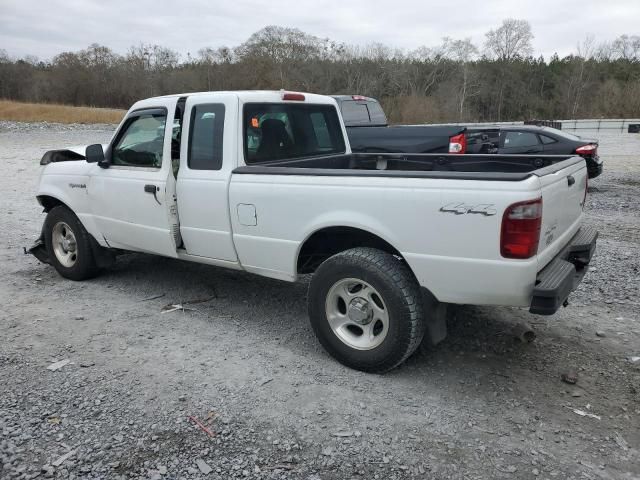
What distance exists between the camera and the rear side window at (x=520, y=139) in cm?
1252

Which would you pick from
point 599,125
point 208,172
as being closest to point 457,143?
point 208,172

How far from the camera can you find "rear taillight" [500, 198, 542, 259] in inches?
118

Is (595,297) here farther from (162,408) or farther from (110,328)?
(110,328)

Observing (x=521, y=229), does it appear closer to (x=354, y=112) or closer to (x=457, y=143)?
(x=457, y=143)

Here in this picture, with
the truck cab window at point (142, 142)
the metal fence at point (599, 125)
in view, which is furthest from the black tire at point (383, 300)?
the metal fence at point (599, 125)

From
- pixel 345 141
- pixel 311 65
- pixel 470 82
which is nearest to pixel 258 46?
pixel 311 65

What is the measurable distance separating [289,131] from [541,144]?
9368 millimetres

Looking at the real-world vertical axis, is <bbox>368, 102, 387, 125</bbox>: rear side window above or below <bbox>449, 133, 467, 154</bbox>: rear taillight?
above

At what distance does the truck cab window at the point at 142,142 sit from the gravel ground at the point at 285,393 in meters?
1.38

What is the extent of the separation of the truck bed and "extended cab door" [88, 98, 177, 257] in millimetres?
946

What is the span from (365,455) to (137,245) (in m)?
3.24

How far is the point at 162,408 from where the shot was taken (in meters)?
3.38

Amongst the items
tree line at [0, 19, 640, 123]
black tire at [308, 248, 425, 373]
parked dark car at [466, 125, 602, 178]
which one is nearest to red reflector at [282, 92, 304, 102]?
black tire at [308, 248, 425, 373]

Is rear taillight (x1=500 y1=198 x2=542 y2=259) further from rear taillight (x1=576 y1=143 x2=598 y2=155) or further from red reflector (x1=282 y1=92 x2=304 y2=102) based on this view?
rear taillight (x1=576 y1=143 x2=598 y2=155)
